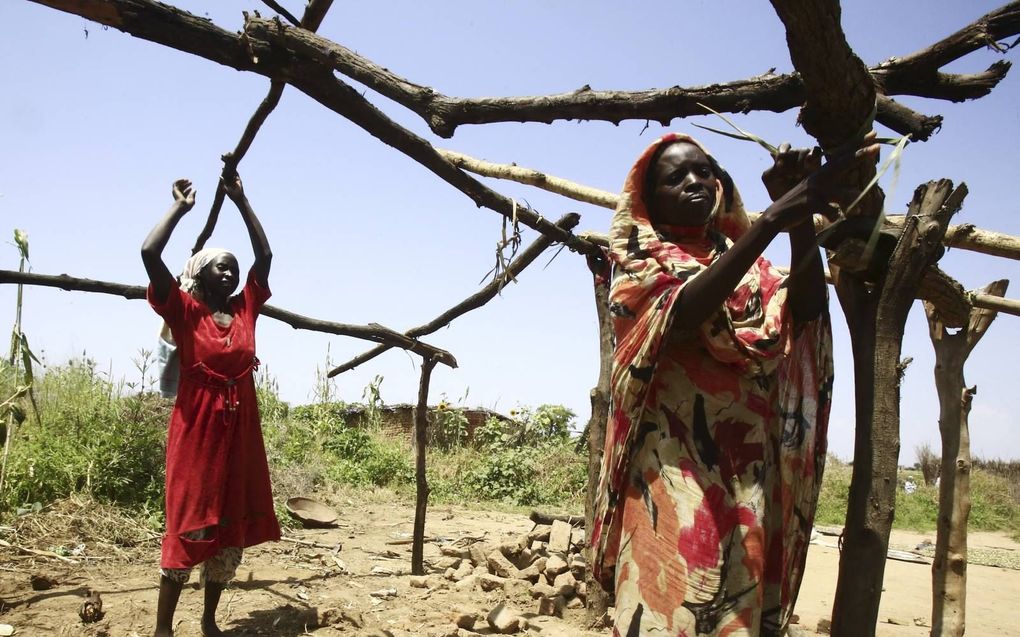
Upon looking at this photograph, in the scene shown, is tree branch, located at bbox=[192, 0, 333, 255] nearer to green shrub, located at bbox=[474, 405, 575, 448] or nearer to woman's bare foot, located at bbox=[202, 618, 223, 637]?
woman's bare foot, located at bbox=[202, 618, 223, 637]

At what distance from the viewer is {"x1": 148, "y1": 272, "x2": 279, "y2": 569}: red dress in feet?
13.2

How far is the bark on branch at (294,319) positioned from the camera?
17.9 feet

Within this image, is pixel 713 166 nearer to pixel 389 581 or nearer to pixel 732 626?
pixel 732 626

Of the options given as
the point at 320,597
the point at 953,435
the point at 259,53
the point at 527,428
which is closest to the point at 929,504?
the point at 527,428

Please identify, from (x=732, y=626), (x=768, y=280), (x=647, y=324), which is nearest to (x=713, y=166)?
(x=768, y=280)

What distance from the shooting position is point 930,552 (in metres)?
11.5

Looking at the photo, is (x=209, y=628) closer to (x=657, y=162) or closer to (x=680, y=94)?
(x=657, y=162)

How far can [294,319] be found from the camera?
20.6 feet

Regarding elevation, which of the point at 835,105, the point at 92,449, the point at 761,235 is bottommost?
the point at 92,449

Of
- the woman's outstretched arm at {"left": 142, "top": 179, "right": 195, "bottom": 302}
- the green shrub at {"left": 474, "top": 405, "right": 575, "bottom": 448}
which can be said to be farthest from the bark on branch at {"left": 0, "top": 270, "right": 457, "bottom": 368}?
the green shrub at {"left": 474, "top": 405, "right": 575, "bottom": 448}

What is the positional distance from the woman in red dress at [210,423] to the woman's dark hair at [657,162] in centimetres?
269

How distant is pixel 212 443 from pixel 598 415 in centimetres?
250

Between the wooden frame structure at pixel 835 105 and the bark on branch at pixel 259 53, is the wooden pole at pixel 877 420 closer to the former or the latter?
the wooden frame structure at pixel 835 105

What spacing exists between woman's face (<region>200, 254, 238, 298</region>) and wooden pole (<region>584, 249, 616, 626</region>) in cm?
238
